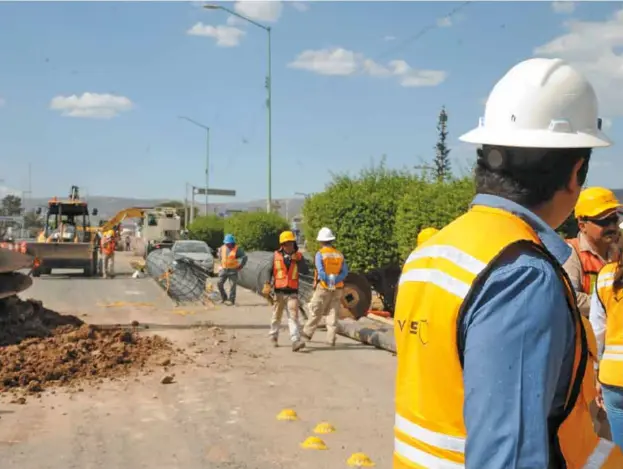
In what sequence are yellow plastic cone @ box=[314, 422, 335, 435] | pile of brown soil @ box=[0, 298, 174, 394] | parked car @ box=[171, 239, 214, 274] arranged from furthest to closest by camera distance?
parked car @ box=[171, 239, 214, 274] → pile of brown soil @ box=[0, 298, 174, 394] → yellow plastic cone @ box=[314, 422, 335, 435]

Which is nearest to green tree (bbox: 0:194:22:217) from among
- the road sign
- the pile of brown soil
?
the road sign

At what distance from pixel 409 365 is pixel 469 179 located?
13.5m

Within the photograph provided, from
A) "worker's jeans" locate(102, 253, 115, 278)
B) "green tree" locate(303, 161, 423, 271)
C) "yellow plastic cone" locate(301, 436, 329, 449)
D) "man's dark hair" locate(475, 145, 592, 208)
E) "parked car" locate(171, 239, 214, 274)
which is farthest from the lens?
"parked car" locate(171, 239, 214, 274)

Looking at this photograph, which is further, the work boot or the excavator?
the excavator

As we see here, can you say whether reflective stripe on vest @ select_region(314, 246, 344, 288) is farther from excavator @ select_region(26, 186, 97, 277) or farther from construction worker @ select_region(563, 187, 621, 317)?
excavator @ select_region(26, 186, 97, 277)

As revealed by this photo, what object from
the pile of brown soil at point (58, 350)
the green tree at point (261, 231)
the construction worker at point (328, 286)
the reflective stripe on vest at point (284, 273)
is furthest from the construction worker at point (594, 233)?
the green tree at point (261, 231)

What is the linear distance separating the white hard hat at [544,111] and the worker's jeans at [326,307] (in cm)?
1051

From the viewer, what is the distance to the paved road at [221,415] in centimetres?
637

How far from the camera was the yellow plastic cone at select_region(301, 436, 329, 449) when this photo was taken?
21.7ft

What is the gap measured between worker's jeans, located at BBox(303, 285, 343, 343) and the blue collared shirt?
1077 cm

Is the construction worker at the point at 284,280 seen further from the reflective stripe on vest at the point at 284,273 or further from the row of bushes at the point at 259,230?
the row of bushes at the point at 259,230

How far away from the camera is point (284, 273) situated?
12.4 metres

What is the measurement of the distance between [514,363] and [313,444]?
5406mm

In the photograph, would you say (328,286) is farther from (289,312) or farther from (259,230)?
(259,230)
